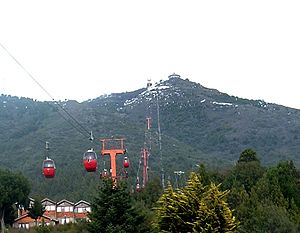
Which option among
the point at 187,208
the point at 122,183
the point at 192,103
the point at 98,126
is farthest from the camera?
the point at 192,103

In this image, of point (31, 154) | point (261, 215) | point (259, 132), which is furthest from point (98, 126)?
point (261, 215)

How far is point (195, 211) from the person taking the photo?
1441 centimetres

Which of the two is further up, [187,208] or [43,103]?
[43,103]

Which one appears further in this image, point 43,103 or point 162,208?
point 43,103

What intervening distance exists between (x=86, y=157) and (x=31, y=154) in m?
59.2

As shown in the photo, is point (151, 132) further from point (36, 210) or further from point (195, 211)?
point (195, 211)

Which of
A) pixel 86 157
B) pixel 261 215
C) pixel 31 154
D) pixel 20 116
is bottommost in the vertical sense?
pixel 261 215

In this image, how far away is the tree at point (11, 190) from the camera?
4591cm

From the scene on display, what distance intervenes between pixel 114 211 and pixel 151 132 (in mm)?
67794

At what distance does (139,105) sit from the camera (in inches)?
4419

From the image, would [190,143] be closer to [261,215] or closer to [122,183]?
[261,215]

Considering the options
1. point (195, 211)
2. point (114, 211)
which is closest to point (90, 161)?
point (114, 211)

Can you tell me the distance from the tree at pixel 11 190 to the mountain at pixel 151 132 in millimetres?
10649

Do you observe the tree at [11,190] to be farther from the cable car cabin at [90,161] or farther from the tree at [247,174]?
the cable car cabin at [90,161]
